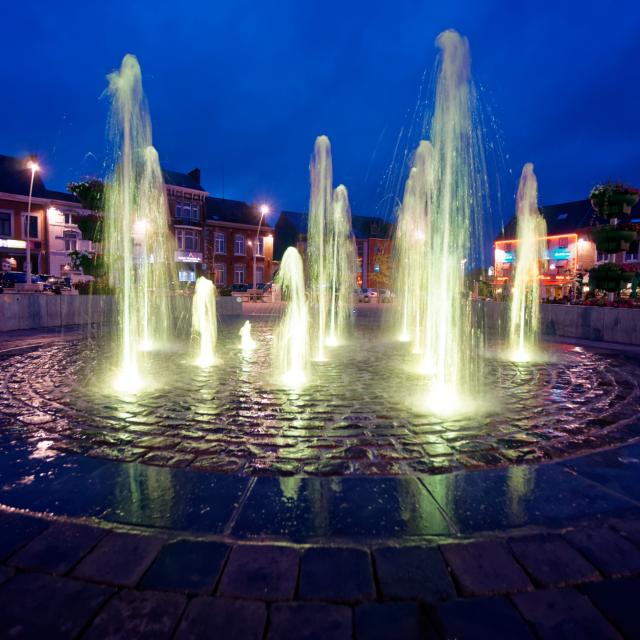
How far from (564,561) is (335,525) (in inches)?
51.1

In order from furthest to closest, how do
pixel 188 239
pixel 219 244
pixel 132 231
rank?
pixel 219 244 → pixel 188 239 → pixel 132 231

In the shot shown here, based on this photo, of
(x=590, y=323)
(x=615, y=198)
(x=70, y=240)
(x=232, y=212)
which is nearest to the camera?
(x=590, y=323)

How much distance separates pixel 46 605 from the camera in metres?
2.03

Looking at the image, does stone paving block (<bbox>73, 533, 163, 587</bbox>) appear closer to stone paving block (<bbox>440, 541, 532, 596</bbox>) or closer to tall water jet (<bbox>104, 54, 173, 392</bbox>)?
stone paving block (<bbox>440, 541, 532, 596</bbox>)

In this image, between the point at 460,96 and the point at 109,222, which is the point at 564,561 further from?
the point at 109,222

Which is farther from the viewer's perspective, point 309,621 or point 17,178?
point 17,178

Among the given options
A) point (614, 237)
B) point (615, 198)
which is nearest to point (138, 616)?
point (614, 237)

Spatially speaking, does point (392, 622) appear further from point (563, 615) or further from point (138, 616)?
point (138, 616)

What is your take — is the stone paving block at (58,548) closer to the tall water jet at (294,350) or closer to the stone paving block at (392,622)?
the stone paving block at (392,622)

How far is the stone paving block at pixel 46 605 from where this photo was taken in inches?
74.2

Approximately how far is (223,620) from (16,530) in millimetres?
1576

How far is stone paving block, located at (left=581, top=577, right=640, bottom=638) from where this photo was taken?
1949mm

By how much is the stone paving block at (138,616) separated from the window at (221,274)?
1930 inches

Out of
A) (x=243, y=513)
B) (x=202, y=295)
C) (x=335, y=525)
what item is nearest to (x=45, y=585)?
(x=243, y=513)
